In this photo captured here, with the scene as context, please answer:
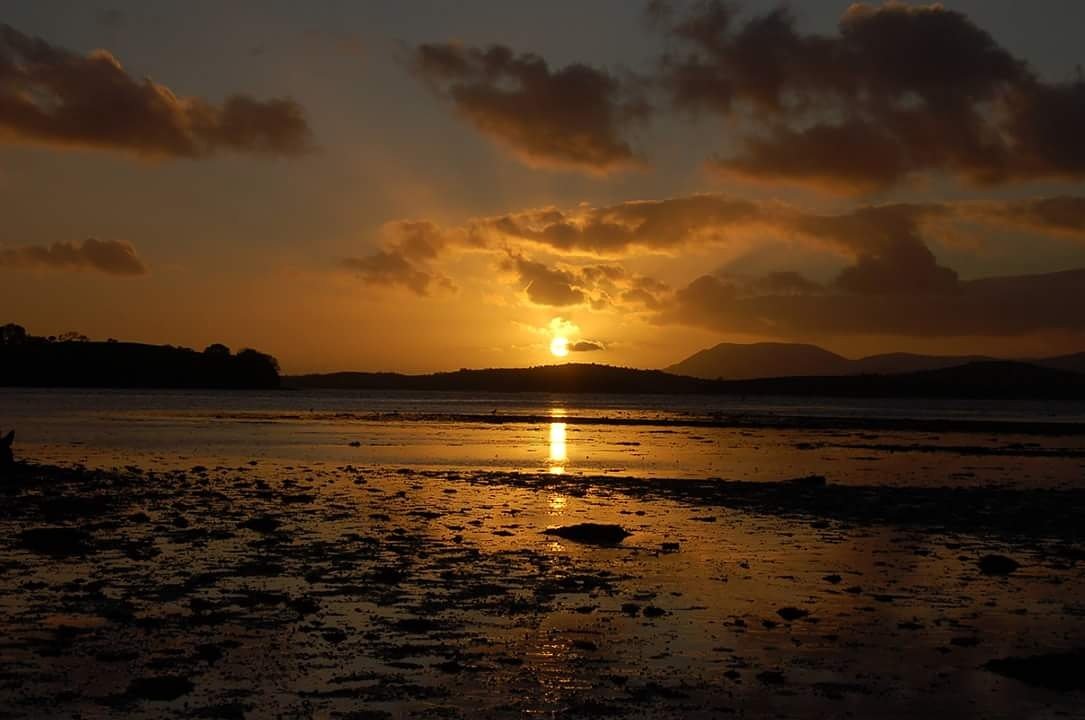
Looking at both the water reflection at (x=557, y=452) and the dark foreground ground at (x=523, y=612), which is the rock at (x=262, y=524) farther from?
the water reflection at (x=557, y=452)

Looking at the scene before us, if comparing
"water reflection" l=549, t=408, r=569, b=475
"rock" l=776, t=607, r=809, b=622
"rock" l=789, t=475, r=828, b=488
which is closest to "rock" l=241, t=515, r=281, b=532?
"rock" l=776, t=607, r=809, b=622

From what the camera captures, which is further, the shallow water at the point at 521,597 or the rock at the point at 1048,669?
the rock at the point at 1048,669

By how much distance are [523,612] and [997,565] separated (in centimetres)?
1161

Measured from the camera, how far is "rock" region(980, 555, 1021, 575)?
75.5ft

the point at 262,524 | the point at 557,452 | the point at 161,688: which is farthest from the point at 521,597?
the point at 557,452

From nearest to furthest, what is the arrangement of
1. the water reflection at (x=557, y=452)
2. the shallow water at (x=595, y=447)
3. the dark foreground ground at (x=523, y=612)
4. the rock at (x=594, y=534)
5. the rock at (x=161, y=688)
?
the rock at (x=161, y=688), the dark foreground ground at (x=523, y=612), the rock at (x=594, y=534), the shallow water at (x=595, y=447), the water reflection at (x=557, y=452)

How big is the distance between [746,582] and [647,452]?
44.2 metres

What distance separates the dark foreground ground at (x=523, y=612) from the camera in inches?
522

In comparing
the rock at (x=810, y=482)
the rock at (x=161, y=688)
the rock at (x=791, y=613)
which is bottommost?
the rock at (x=791, y=613)

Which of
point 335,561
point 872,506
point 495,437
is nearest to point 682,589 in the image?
point 335,561

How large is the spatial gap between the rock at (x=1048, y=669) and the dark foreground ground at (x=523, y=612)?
0.04 meters

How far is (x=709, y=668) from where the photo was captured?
48.5ft

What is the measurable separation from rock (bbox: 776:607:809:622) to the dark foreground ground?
55 millimetres

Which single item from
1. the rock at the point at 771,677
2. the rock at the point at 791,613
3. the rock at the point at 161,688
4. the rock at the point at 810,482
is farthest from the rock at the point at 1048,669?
the rock at the point at 810,482
